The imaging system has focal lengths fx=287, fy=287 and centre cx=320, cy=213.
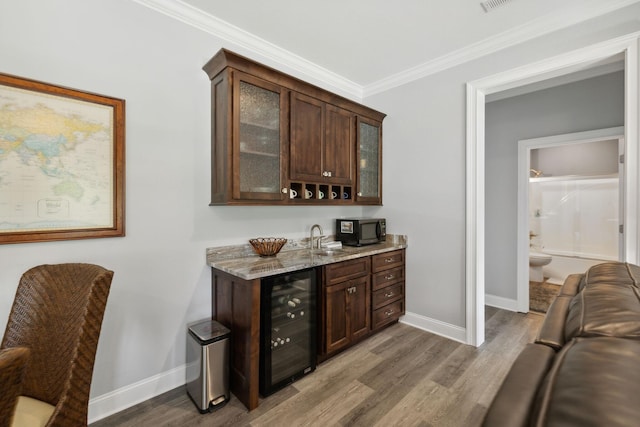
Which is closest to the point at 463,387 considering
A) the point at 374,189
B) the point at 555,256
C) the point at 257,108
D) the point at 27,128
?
the point at 374,189

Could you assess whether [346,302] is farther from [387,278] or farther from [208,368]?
[208,368]

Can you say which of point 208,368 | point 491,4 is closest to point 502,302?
point 491,4

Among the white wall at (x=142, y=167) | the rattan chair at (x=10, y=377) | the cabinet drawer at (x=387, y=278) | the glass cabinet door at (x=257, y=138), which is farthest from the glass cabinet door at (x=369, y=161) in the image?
the rattan chair at (x=10, y=377)

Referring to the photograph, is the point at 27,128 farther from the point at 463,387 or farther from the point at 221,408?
the point at 463,387

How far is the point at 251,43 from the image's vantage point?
8.44 feet

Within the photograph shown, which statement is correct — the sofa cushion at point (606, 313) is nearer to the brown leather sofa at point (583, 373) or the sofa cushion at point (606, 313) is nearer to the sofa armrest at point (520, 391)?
the brown leather sofa at point (583, 373)

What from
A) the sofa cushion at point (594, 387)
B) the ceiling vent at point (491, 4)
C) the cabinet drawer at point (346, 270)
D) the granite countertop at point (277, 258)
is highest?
the ceiling vent at point (491, 4)

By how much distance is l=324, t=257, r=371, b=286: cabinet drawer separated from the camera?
95.8 inches

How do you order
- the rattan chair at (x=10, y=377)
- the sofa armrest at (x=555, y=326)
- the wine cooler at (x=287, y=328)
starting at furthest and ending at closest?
1. the wine cooler at (x=287, y=328)
2. the sofa armrest at (x=555, y=326)
3. the rattan chair at (x=10, y=377)

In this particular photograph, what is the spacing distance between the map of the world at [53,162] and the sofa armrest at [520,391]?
2.18 m

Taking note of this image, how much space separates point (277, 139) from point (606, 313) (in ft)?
7.22

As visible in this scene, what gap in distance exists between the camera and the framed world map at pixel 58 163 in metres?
1.58

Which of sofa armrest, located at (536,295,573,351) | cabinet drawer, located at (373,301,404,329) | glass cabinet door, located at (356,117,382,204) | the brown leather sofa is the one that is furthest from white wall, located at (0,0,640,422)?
the brown leather sofa

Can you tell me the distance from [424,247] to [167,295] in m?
2.51
